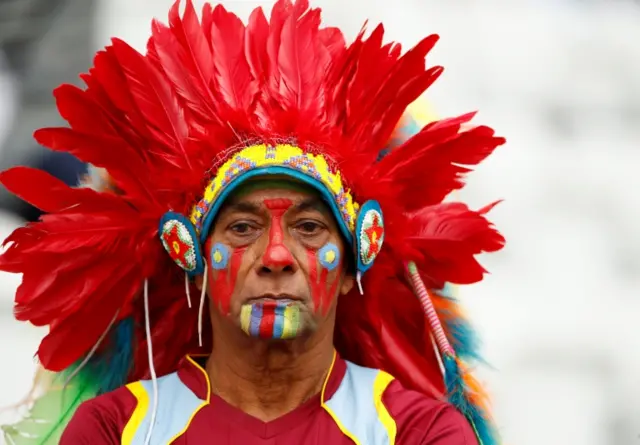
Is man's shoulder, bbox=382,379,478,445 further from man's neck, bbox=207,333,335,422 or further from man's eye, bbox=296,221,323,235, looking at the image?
man's eye, bbox=296,221,323,235

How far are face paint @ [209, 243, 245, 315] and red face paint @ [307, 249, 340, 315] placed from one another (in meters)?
0.15

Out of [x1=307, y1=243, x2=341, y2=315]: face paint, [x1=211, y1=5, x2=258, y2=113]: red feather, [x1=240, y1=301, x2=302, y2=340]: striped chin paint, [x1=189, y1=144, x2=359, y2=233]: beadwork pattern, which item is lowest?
[x1=240, y1=301, x2=302, y2=340]: striped chin paint

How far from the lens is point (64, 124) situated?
2934 millimetres

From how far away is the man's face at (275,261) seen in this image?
1.88 meters

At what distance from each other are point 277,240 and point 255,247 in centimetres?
6

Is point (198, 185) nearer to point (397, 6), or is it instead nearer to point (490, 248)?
point (490, 248)

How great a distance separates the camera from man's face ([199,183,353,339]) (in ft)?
6.17

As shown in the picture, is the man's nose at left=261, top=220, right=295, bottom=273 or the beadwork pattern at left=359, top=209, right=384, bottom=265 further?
the beadwork pattern at left=359, top=209, right=384, bottom=265

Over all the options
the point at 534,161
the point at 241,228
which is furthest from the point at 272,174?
the point at 534,161

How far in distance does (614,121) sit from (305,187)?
1476 millimetres

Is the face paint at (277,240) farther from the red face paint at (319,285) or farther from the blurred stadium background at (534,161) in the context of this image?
the blurred stadium background at (534,161)

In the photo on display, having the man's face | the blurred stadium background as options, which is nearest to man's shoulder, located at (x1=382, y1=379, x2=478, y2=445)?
the man's face

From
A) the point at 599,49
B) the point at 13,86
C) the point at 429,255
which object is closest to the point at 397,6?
the point at 599,49

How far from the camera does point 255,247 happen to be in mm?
1936
